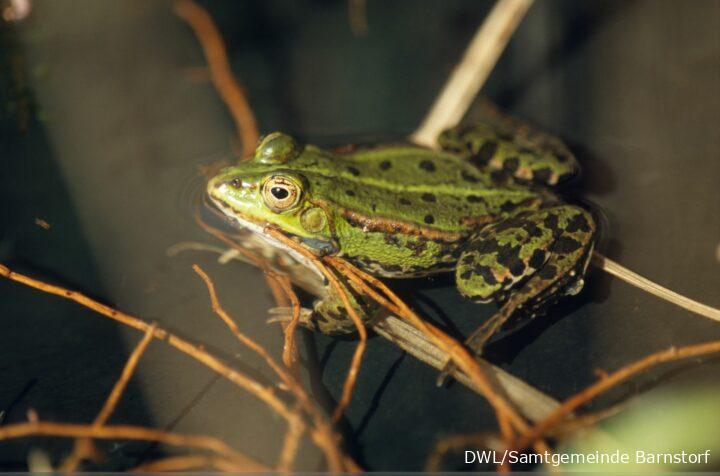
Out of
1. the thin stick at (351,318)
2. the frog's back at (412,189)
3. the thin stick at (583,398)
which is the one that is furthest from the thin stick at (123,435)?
the frog's back at (412,189)

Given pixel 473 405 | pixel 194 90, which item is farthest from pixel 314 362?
pixel 194 90

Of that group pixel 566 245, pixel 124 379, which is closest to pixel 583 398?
pixel 566 245

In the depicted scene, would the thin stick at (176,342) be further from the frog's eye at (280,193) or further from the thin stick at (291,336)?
the frog's eye at (280,193)

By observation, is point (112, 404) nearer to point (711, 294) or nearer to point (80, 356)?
point (80, 356)

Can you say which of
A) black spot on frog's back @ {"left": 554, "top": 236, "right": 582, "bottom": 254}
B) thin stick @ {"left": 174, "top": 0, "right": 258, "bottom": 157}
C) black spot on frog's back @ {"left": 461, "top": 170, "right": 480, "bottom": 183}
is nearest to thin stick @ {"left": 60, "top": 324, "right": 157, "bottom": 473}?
→ thin stick @ {"left": 174, "top": 0, "right": 258, "bottom": 157}

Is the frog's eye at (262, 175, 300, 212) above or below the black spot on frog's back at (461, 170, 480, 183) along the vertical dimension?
above

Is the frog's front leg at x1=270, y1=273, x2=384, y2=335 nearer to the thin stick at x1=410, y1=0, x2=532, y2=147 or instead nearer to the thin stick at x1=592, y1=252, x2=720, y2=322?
the thin stick at x1=592, y1=252, x2=720, y2=322

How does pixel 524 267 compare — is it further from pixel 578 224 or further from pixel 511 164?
pixel 511 164
